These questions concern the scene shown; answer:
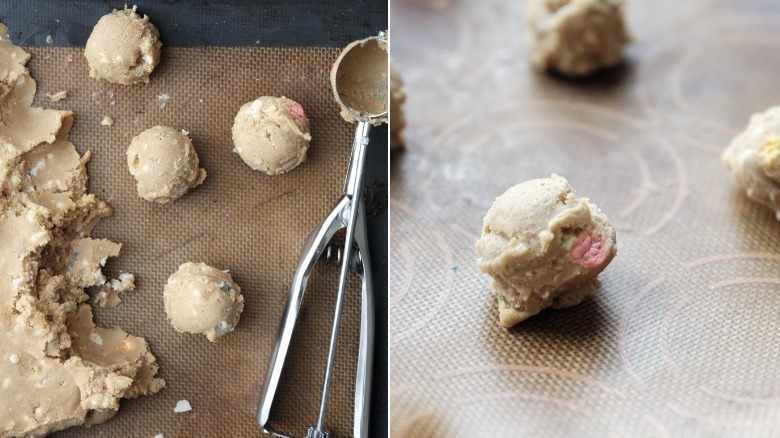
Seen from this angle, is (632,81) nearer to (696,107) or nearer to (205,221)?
(696,107)

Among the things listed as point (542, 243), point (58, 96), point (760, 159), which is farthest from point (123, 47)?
point (760, 159)

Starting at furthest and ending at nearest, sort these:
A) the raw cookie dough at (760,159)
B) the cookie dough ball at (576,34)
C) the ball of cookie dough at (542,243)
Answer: the cookie dough ball at (576,34) → the raw cookie dough at (760,159) → the ball of cookie dough at (542,243)

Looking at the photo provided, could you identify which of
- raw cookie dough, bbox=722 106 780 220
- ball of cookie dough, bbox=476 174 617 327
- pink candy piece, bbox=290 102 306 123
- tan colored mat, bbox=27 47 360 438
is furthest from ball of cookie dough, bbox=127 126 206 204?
raw cookie dough, bbox=722 106 780 220

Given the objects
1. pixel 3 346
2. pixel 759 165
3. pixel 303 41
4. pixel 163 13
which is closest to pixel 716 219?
pixel 759 165

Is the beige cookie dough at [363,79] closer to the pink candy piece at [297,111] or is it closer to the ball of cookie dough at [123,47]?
the pink candy piece at [297,111]

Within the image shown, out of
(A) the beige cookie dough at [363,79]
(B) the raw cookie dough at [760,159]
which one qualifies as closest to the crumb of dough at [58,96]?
(A) the beige cookie dough at [363,79]

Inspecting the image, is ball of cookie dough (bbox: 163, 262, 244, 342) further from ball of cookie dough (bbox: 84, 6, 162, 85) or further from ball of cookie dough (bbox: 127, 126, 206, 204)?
ball of cookie dough (bbox: 84, 6, 162, 85)
